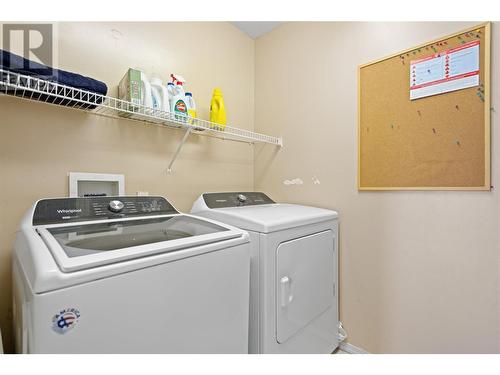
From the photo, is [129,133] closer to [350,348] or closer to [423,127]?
[423,127]

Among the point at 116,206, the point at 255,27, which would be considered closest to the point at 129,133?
the point at 116,206

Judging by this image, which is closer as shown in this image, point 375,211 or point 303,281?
point 303,281

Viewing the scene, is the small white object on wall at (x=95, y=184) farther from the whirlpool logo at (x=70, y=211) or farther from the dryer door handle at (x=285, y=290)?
the dryer door handle at (x=285, y=290)

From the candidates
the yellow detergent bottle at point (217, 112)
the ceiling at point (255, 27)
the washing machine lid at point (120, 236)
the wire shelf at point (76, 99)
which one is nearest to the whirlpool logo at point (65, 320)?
the washing machine lid at point (120, 236)

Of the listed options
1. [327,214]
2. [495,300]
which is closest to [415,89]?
[327,214]

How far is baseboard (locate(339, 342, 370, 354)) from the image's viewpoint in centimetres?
194

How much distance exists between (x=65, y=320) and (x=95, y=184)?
1.12 metres

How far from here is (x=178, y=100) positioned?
73.0 inches

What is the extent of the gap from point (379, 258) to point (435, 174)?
688 millimetres

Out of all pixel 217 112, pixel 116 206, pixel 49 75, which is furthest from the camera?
pixel 217 112

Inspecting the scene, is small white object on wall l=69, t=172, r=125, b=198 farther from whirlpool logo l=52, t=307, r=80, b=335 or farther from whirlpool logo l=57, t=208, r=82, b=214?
whirlpool logo l=52, t=307, r=80, b=335

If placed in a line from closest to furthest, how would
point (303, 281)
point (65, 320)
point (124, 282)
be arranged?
point (65, 320)
point (124, 282)
point (303, 281)

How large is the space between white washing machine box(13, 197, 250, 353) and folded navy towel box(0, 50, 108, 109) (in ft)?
1.91

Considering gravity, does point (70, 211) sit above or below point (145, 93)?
below
